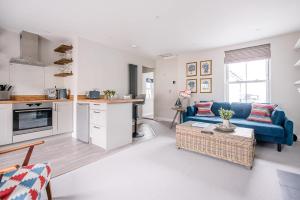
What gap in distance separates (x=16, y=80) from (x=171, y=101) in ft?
15.5

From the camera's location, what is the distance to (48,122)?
133 inches

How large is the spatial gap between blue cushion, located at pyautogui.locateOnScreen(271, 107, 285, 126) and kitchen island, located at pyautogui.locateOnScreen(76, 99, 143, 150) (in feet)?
10.1

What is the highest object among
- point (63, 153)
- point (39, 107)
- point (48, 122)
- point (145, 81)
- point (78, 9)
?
point (78, 9)

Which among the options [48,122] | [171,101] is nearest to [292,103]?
[171,101]

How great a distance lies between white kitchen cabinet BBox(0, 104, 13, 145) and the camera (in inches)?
110

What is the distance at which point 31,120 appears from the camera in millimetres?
3164

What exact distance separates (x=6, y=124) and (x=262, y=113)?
17.9 feet

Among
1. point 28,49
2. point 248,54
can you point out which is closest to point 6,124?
point 28,49

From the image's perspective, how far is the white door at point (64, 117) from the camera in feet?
11.5

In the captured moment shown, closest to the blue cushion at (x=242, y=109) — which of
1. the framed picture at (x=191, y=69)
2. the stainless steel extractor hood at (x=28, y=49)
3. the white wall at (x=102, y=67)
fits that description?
the framed picture at (x=191, y=69)

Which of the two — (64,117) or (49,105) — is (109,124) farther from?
(49,105)

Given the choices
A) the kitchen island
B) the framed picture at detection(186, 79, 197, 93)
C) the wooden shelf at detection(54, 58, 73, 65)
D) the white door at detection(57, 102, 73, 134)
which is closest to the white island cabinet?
the kitchen island

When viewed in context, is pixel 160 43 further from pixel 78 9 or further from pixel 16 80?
pixel 16 80

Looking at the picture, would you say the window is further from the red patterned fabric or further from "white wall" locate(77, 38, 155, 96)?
the red patterned fabric
